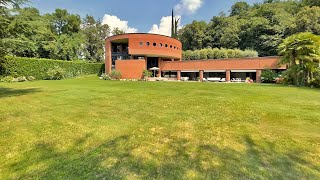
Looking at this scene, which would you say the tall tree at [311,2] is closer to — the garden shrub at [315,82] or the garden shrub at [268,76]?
the garden shrub at [268,76]

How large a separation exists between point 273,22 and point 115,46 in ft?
135

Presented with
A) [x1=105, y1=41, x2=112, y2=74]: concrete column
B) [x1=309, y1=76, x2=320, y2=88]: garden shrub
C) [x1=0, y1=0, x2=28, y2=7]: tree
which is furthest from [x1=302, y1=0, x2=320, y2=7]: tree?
[x1=0, y1=0, x2=28, y2=7]: tree

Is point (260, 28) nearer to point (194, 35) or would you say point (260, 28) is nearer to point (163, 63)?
point (194, 35)

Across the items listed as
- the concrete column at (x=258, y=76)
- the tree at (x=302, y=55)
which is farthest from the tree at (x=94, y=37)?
the tree at (x=302, y=55)

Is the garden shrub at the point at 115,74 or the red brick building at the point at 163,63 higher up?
the red brick building at the point at 163,63

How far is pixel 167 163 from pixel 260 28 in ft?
198

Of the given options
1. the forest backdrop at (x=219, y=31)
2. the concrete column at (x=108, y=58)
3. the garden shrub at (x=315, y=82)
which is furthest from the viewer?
the forest backdrop at (x=219, y=31)

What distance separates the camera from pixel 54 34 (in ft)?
174

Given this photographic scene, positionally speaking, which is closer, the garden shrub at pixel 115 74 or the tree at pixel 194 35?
the garden shrub at pixel 115 74

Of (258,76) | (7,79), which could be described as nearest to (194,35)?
(258,76)

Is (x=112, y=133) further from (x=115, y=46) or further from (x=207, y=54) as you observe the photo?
(x=207, y=54)

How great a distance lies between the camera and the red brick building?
34875 mm

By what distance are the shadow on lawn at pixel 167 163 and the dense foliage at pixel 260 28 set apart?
2023 inches

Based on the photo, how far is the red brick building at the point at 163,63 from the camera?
3488cm
